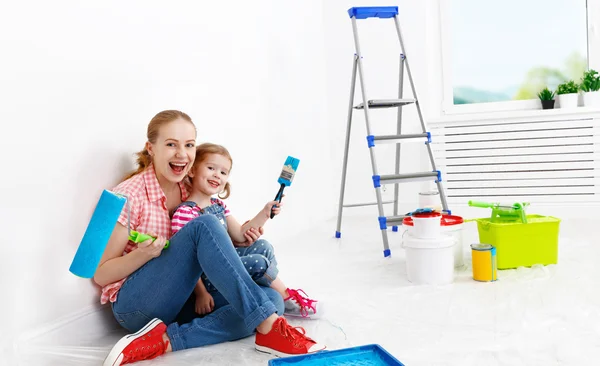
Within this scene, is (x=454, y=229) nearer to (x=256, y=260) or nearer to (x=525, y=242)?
(x=525, y=242)

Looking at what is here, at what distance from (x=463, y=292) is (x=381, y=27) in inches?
96.6

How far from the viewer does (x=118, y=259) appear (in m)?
1.62

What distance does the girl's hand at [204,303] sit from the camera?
175 cm

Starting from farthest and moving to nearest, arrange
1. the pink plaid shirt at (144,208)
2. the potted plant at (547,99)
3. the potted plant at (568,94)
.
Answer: the potted plant at (547,99)
the potted plant at (568,94)
the pink plaid shirt at (144,208)

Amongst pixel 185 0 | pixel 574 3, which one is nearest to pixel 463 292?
pixel 185 0

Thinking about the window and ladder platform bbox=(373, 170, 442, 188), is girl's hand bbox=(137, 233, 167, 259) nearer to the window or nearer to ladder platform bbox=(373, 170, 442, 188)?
ladder platform bbox=(373, 170, 442, 188)

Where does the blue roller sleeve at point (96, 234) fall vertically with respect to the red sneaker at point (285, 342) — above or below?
above

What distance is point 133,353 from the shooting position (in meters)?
1.53

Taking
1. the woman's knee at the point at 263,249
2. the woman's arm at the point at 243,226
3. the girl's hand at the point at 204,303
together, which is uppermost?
the woman's arm at the point at 243,226

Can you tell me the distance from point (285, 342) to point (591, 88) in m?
3.09

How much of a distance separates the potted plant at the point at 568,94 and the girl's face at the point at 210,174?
108 inches

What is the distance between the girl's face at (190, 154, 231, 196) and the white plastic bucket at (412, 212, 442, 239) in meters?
0.78

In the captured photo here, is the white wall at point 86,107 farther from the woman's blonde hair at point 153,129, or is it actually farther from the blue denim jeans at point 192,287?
the blue denim jeans at point 192,287

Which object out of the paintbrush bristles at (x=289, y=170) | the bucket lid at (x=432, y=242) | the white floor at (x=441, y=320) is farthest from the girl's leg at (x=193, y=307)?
the bucket lid at (x=432, y=242)
